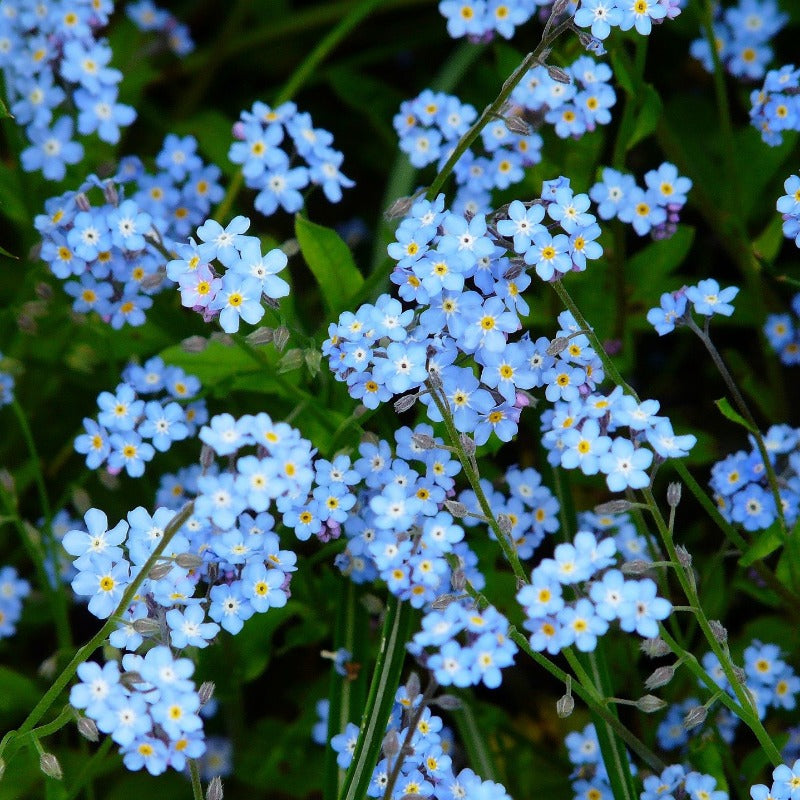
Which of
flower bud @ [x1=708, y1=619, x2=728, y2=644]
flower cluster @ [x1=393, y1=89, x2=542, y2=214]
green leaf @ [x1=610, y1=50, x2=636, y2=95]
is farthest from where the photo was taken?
flower cluster @ [x1=393, y1=89, x2=542, y2=214]

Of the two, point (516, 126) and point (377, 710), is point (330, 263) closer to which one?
point (516, 126)

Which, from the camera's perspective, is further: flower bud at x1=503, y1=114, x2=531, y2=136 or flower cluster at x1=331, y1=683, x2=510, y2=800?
flower bud at x1=503, y1=114, x2=531, y2=136

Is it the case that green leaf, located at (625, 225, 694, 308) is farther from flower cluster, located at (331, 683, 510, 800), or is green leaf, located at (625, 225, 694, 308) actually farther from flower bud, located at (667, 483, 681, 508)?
flower cluster, located at (331, 683, 510, 800)

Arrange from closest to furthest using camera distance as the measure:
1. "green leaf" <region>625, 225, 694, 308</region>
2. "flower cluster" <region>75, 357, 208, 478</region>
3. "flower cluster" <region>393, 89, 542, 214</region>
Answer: "flower cluster" <region>75, 357, 208, 478</region> < "flower cluster" <region>393, 89, 542, 214</region> < "green leaf" <region>625, 225, 694, 308</region>

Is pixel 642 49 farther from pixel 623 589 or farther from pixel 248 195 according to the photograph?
pixel 248 195

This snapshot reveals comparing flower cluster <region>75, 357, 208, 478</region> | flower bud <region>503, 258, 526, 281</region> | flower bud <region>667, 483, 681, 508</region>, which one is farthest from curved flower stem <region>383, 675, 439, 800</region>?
flower cluster <region>75, 357, 208, 478</region>

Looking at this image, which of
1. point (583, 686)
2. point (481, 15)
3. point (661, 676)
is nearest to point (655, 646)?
point (661, 676)

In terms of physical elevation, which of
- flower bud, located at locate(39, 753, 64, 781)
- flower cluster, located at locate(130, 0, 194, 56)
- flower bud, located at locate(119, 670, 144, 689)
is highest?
flower cluster, located at locate(130, 0, 194, 56)
